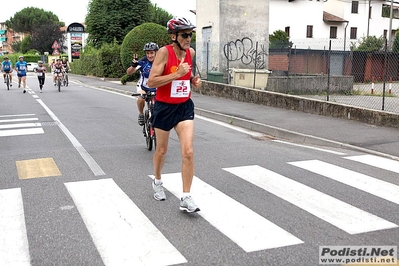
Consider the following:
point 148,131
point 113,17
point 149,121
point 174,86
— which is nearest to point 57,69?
point 149,121

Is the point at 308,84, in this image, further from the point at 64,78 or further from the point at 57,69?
the point at 64,78

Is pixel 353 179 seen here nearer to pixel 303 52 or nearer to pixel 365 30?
pixel 303 52

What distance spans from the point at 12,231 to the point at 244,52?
A: 65.0ft

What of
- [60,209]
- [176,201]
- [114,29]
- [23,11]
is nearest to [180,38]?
[176,201]

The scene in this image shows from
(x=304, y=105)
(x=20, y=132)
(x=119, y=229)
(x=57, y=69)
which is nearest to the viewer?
(x=119, y=229)

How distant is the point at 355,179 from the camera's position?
6430mm

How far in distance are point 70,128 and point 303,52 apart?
19165 mm

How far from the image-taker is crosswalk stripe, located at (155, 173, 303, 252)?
415 centimetres

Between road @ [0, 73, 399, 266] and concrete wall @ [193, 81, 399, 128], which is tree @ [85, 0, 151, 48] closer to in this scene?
concrete wall @ [193, 81, 399, 128]

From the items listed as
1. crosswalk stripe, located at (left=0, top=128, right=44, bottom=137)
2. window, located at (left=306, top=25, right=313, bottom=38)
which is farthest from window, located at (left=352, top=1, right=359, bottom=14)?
crosswalk stripe, located at (left=0, top=128, right=44, bottom=137)

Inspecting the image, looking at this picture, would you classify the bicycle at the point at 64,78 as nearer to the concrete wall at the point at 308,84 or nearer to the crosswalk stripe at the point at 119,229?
the concrete wall at the point at 308,84

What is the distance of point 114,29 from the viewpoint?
43344mm

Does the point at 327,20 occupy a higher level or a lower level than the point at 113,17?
higher

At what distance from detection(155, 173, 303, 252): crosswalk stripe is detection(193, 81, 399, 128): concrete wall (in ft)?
21.7
